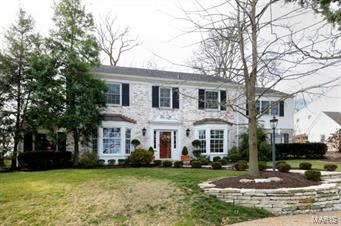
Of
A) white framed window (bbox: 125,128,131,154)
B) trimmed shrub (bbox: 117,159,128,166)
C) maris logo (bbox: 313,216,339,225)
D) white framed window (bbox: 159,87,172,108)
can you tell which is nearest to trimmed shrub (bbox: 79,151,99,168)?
trimmed shrub (bbox: 117,159,128,166)

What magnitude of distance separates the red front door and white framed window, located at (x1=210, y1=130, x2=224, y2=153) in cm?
262

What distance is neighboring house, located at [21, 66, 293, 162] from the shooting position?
20475 mm

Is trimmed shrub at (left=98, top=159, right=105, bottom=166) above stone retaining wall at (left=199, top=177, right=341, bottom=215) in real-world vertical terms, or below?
above

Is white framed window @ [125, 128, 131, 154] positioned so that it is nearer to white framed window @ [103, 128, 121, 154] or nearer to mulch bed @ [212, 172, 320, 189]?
white framed window @ [103, 128, 121, 154]

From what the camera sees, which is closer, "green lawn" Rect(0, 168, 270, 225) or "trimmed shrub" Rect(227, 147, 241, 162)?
"green lawn" Rect(0, 168, 270, 225)

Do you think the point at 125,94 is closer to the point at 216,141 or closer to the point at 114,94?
the point at 114,94

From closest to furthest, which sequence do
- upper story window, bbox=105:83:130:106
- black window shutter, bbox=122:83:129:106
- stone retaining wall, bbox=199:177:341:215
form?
1. stone retaining wall, bbox=199:177:341:215
2. upper story window, bbox=105:83:130:106
3. black window shutter, bbox=122:83:129:106

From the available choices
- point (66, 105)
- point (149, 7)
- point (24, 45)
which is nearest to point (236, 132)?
point (66, 105)

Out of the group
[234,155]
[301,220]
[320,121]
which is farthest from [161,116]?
[320,121]

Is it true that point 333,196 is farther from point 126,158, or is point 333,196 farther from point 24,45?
point 24,45

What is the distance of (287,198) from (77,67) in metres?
12.6

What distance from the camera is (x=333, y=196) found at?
386 inches

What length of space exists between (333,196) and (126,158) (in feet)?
41.2

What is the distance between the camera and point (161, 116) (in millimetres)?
22234
